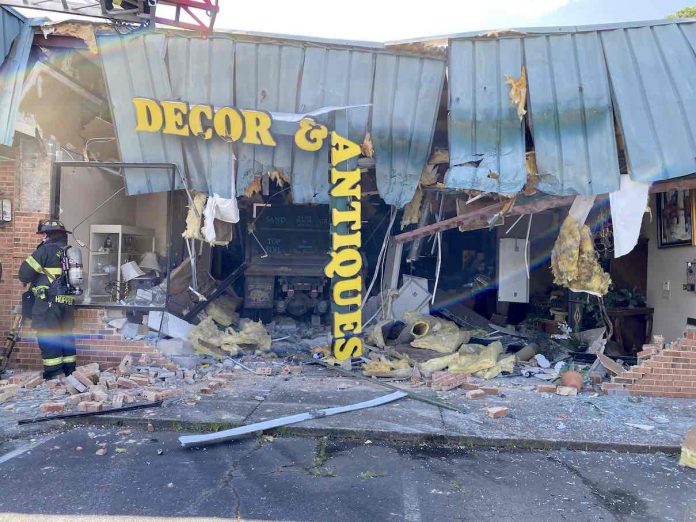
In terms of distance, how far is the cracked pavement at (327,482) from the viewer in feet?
11.4

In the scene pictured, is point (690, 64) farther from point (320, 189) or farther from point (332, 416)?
point (332, 416)

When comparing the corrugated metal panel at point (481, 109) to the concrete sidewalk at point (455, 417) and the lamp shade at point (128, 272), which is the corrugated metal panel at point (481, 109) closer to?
the concrete sidewalk at point (455, 417)

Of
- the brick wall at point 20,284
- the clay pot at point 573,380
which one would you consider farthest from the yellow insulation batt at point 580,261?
the brick wall at point 20,284

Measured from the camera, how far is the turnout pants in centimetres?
618

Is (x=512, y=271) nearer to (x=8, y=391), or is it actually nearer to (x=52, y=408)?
(x=52, y=408)

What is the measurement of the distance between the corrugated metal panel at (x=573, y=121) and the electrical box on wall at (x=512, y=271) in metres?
3.12

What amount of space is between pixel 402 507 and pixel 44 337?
4938 mm

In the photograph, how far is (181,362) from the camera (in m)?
7.06

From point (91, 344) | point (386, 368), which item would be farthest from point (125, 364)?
point (386, 368)

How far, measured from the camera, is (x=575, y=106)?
20.7ft

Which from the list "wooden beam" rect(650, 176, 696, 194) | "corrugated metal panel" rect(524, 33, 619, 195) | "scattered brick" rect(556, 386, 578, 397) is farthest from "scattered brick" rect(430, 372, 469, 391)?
"wooden beam" rect(650, 176, 696, 194)

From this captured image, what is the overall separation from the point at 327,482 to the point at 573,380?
3.74 metres

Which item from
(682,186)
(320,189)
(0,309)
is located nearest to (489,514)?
(320,189)

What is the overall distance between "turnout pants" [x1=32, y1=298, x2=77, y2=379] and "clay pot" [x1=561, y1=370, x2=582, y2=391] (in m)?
6.16
